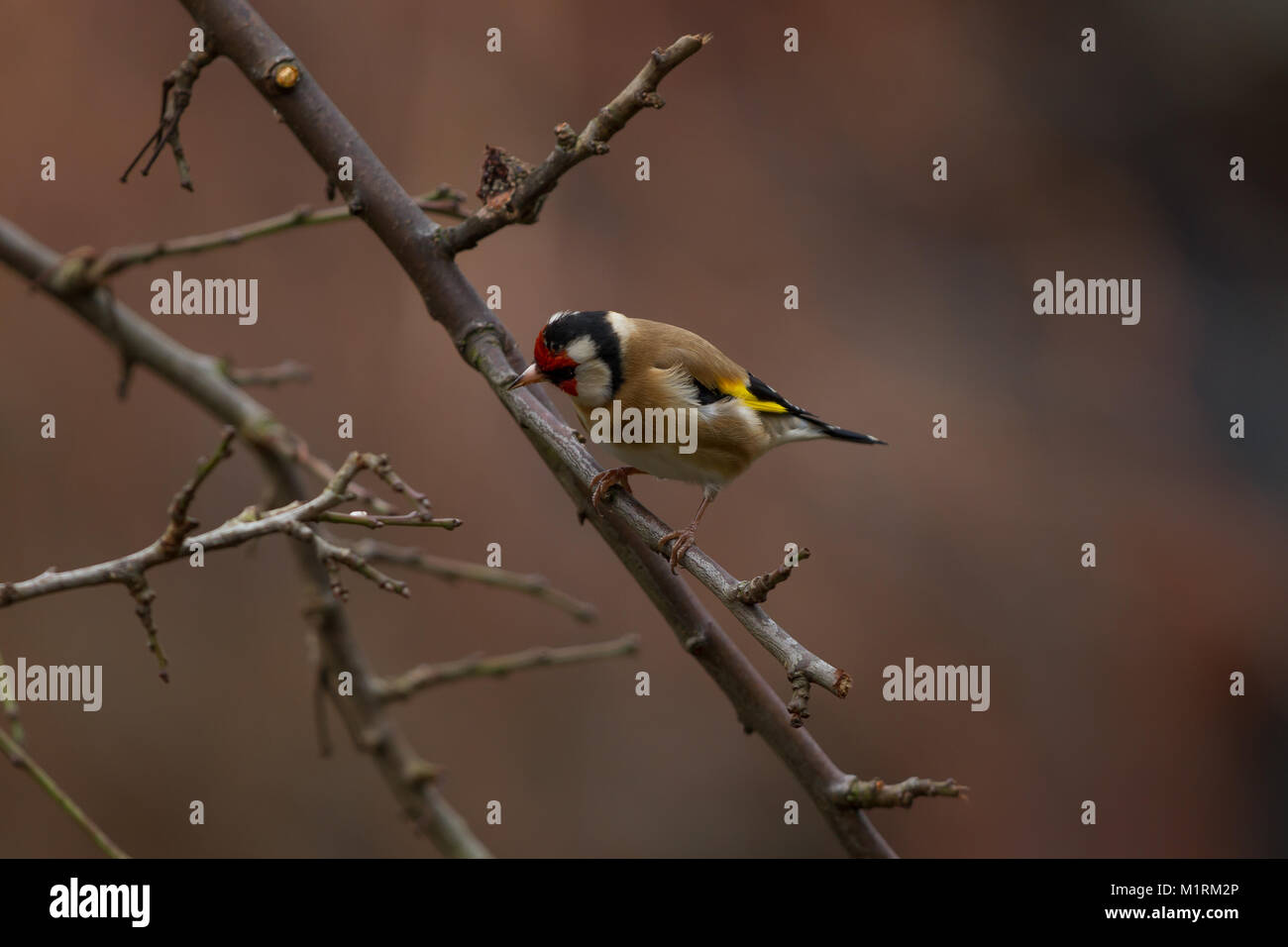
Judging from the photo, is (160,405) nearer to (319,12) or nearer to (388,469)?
(319,12)

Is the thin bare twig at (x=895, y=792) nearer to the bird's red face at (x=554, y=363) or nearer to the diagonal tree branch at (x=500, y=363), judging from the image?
the diagonal tree branch at (x=500, y=363)

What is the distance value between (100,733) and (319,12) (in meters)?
5.09

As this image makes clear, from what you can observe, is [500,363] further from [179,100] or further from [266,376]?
[179,100]

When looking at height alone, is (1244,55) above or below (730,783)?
above

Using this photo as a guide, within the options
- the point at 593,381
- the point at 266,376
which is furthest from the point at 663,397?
the point at 266,376

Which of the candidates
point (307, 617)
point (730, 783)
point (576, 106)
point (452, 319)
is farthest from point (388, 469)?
point (576, 106)

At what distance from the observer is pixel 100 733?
22.3ft

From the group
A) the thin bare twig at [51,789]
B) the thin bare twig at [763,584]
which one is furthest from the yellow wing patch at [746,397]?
the thin bare twig at [51,789]

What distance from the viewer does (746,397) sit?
3996mm

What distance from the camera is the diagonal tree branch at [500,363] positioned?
3002mm

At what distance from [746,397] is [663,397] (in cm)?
38

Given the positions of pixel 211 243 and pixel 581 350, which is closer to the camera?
pixel 211 243

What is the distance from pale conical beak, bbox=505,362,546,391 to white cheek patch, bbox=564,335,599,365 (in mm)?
157

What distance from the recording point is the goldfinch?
3.56 m
